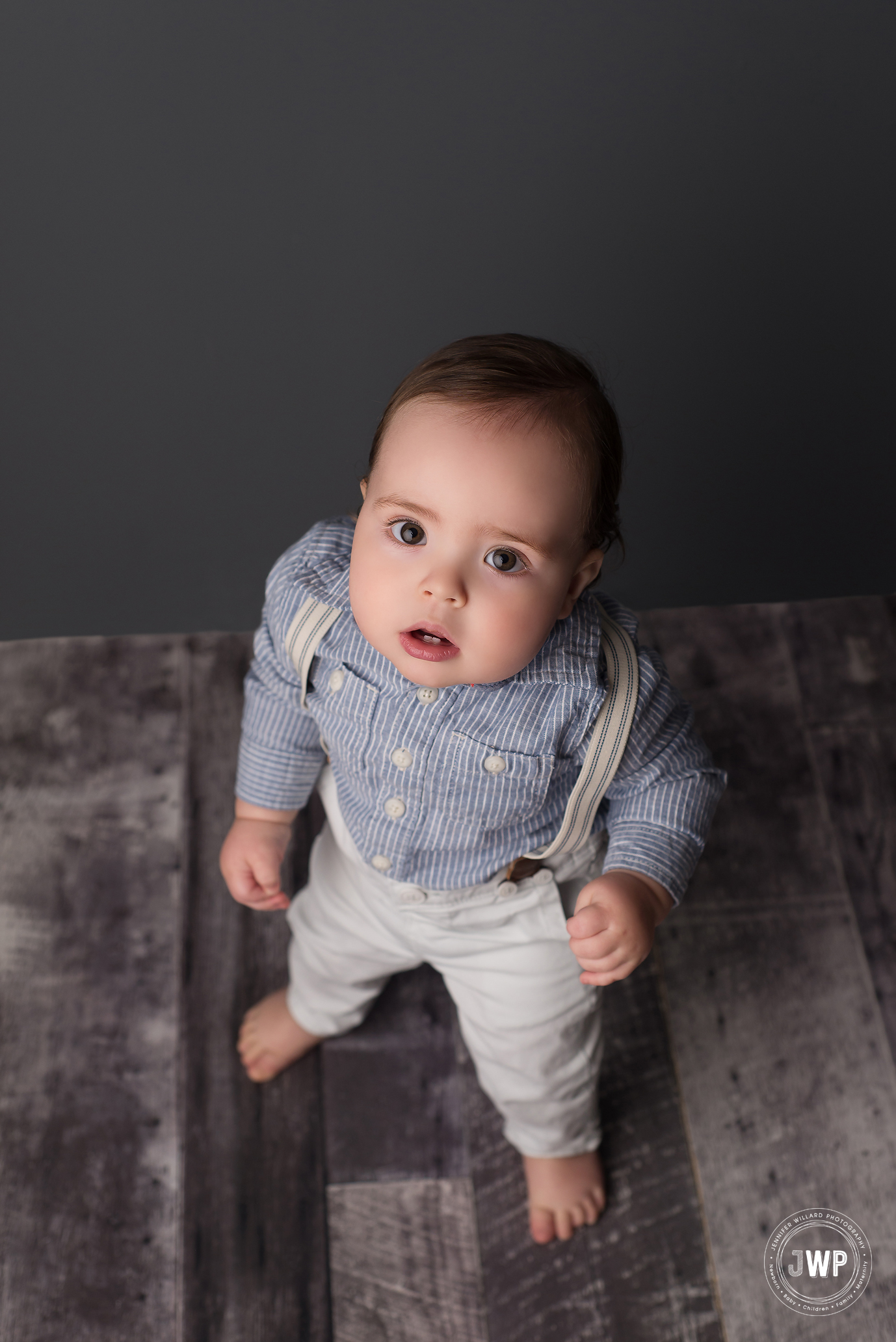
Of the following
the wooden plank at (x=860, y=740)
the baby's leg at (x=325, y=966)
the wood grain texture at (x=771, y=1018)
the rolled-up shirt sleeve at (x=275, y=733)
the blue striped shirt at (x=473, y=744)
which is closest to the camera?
the blue striped shirt at (x=473, y=744)

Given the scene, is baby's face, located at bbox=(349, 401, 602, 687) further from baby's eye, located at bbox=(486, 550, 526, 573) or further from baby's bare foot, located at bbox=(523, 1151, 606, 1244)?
baby's bare foot, located at bbox=(523, 1151, 606, 1244)

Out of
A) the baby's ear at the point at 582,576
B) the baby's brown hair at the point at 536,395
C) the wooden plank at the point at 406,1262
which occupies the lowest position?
the wooden plank at the point at 406,1262

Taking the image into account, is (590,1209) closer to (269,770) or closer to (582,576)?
(269,770)

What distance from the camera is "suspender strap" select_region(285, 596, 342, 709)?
834mm

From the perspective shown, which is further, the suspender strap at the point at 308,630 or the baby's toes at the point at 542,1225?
the baby's toes at the point at 542,1225

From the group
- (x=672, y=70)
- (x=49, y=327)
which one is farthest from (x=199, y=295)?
(x=672, y=70)

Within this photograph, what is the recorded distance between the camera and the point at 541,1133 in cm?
105

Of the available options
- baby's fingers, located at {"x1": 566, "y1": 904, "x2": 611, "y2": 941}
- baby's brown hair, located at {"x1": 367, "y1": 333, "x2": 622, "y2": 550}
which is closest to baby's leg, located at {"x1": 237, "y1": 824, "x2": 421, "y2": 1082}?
baby's fingers, located at {"x1": 566, "y1": 904, "x2": 611, "y2": 941}

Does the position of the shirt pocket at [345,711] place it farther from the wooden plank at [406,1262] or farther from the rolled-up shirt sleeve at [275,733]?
the wooden plank at [406,1262]

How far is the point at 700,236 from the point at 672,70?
0.49 feet

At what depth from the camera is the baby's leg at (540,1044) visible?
0.92 meters

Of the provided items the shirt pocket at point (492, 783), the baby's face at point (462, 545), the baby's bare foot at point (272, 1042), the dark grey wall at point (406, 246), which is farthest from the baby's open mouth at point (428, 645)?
the baby's bare foot at point (272, 1042)

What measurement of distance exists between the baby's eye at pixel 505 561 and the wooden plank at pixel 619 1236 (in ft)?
2.27

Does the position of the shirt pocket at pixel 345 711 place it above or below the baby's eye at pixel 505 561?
below
